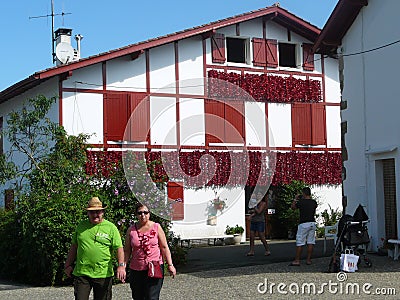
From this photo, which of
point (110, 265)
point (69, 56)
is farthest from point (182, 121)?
point (110, 265)

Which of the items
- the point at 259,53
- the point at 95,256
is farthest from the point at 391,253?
the point at 259,53

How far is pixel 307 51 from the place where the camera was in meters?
22.9

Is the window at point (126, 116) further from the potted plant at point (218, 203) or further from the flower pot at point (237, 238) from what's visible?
the flower pot at point (237, 238)

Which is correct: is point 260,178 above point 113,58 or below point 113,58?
below

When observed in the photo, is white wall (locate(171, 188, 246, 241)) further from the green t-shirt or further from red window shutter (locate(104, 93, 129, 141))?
the green t-shirt

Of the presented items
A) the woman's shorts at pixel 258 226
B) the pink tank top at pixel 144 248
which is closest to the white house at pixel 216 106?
the woman's shorts at pixel 258 226

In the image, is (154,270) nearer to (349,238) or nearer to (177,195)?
(349,238)

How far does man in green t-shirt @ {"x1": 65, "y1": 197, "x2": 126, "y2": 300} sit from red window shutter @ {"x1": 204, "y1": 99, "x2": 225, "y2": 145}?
13496 mm

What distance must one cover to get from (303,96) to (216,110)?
128 inches

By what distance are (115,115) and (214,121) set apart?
3.28 meters

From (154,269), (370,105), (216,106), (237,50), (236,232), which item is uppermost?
(237,50)

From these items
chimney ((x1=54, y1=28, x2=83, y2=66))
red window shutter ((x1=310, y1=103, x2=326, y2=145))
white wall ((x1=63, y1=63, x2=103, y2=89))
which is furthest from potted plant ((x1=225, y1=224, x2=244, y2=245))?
chimney ((x1=54, y1=28, x2=83, y2=66))

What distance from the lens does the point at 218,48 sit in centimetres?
2145

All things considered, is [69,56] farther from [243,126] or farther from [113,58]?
[243,126]
